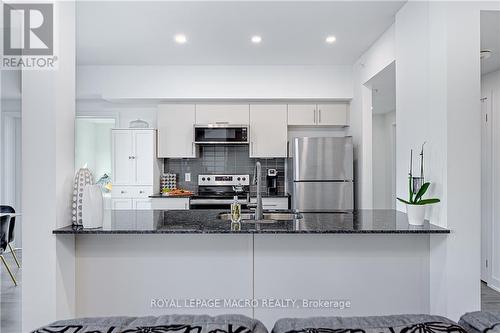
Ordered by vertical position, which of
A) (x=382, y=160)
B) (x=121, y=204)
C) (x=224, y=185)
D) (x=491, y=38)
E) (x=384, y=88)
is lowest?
(x=121, y=204)

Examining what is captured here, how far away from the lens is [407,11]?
2.82 metres

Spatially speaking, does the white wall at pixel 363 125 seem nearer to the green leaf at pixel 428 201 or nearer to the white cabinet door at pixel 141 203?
the green leaf at pixel 428 201

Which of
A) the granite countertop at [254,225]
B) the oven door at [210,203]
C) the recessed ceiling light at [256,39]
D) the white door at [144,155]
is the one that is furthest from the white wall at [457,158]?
the white door at [144,155]

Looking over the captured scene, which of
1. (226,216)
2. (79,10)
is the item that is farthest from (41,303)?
(79,10)

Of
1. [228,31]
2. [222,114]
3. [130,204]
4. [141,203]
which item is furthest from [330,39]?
[130,204]

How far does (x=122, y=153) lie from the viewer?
4.74 m

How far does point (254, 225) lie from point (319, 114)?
9.78 ft

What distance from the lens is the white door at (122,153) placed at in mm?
4742

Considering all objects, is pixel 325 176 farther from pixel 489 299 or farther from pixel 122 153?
pixel 122 153

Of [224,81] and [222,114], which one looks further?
[222,114]

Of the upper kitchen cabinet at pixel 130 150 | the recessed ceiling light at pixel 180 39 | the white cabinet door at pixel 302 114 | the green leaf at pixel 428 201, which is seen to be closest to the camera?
the green leaf at pixel 428 201

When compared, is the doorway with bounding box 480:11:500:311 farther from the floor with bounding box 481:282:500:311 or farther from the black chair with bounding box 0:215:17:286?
the black chair with bounding box 0:215:17:286

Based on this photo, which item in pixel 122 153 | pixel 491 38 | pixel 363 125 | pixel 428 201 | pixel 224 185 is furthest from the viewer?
pixel 224 185

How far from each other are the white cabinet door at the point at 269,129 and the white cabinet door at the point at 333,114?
49 cm
